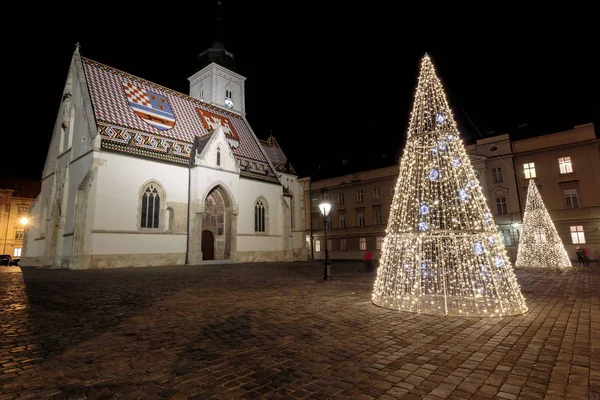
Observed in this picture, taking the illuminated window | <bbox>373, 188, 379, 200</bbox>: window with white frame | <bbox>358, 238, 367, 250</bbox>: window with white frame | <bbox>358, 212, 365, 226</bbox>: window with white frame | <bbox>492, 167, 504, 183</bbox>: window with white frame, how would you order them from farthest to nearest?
<bbox>358, 212, 365, 226</bbox>: window with white frame
<bbox>358, 238, 367, 250</bbox>: window with white frame
<bbox>373, 188, 379, 200</bbox>: window with white frame
<bbox>492, 167, 504, 183</bbox>: window with white frame
the illuminated window

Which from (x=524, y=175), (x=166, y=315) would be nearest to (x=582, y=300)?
(x=166, y=315)

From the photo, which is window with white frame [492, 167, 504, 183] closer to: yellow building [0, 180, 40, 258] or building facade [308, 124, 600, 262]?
building facade [308, 124, 600, 262]

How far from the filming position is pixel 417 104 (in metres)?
8.01

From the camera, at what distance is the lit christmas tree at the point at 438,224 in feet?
22.3

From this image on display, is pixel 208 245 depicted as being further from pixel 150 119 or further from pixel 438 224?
pixel 438 224

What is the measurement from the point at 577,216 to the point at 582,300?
2304 centimetres

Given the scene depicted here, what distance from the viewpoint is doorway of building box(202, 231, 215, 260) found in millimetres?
24766

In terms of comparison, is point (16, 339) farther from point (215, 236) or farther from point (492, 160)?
point (492, 160)

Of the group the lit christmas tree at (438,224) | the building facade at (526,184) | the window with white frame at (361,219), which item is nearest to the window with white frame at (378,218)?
the building facade at (526,184)

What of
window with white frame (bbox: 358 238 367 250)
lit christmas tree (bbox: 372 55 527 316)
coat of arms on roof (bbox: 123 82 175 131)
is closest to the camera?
lit christmas tree (bbox: 372 55 527 316)

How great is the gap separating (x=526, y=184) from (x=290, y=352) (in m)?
30.4

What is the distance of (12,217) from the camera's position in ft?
144

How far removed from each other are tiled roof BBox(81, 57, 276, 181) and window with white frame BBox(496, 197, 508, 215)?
803 inches

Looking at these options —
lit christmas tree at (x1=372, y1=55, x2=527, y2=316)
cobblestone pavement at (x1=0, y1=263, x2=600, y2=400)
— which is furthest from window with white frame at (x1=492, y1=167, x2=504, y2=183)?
lit christmas tree at (x1=372, y1=55, x2=527, y2=316)
